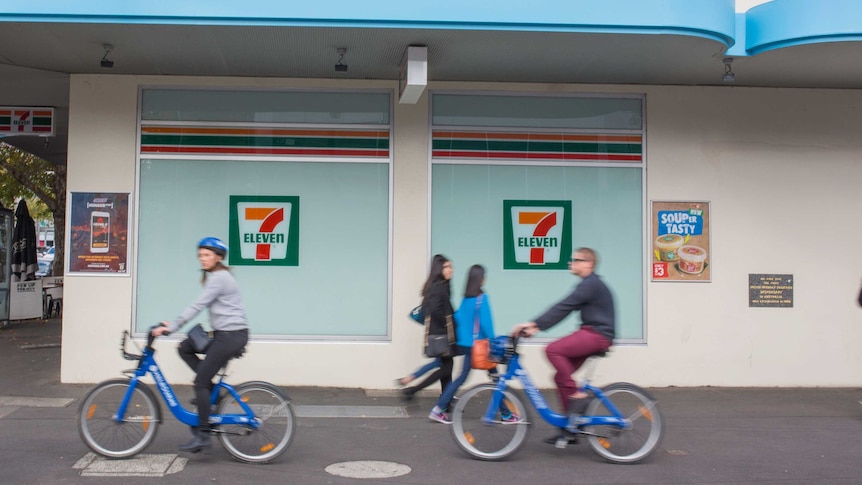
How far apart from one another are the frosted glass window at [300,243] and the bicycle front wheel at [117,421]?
10.8ft

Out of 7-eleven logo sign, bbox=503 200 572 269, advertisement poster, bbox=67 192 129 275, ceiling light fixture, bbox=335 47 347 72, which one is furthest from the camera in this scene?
7-eleven logo sign, bbox=503 200 572 269

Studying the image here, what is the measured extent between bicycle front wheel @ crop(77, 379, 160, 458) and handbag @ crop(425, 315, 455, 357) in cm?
254

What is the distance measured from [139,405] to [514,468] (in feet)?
9.31

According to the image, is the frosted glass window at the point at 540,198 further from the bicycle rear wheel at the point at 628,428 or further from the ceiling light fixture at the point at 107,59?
the ceiling light fixture at the point at 107,59

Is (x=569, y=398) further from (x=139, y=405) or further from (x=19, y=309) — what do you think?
(x=19, y=309)

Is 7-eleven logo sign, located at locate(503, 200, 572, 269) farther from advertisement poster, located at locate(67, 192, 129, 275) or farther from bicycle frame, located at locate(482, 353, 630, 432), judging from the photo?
advertisement poster, located at locate(67, 192, 129, 275)

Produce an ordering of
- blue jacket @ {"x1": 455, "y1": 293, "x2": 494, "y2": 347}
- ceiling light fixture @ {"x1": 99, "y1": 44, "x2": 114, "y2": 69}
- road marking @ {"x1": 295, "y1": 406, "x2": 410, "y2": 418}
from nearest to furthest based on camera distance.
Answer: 1. blue jacket @ {"x1": 455, "y1": 293, "x2": 494, "y2": 347}
2. road marking @ {"x1": 295, "y1": 406, "x2": 410, "y2": 418}
3. ceiling light fixture @ {"x1": 99, "y1": 44, "x2": 114, "y2": 69}

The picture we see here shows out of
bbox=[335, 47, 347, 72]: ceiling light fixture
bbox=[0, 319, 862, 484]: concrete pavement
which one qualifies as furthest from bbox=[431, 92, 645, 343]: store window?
bbox=[0, 319, 862, 484]: concrete pavement

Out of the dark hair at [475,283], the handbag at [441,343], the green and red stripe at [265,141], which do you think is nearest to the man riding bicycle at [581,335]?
the dark hair at [475,283]

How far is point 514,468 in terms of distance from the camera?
20.0 ft

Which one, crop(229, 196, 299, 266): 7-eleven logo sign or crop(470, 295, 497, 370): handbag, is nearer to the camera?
crop(470, 295, 497, 370): handbag

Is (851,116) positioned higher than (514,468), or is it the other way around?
(851,116)

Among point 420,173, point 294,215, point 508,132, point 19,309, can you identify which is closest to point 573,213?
point 508,132

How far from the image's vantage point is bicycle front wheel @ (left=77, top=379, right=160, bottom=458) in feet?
19.6
